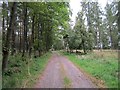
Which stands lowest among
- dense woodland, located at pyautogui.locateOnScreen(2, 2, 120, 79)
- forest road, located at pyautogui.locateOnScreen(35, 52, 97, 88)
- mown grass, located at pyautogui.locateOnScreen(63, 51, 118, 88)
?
forest road, located at pyautogui.locateOnScreen(35, 52, 97, 88)

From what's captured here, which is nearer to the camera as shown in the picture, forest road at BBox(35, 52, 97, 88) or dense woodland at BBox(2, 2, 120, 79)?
forest road at BBox(35, 52, 97, 88)

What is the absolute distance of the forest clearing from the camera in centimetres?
1359

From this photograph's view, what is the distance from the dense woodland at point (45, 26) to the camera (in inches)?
703

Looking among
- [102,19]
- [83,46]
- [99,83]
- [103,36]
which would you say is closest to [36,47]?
[83,46]

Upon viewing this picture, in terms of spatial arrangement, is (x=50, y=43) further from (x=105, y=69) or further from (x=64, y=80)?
(x=64, y=80)

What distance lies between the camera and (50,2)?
17.3 meters

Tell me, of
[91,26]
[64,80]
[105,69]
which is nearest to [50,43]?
[91,26]

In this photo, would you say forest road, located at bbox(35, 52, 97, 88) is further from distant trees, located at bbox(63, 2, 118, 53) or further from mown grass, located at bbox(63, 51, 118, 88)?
distant trees, located at bbox(63, 2, 118, 53)

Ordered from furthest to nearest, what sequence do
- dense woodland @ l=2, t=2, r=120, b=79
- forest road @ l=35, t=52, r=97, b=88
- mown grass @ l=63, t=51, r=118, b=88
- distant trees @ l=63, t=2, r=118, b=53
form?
distant trees @ l=63, t=2, r=118, b=53 < dense woodland @ l=2, t=2, r=120, b=79 < mown grass @ l=63, t=51, r=118, b=88 < forest road @ l=35, t=52, r=97, b=88

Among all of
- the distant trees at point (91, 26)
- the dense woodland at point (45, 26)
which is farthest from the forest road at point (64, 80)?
the distant trees at point (91, 26)

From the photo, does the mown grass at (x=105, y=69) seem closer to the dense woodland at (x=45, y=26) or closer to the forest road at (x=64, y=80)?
the forest road at (x=64, y=80)

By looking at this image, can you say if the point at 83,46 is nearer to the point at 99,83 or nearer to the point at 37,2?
the point at 37,2

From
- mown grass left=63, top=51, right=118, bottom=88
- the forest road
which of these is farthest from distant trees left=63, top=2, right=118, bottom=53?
the forest road

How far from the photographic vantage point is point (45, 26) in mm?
44062
